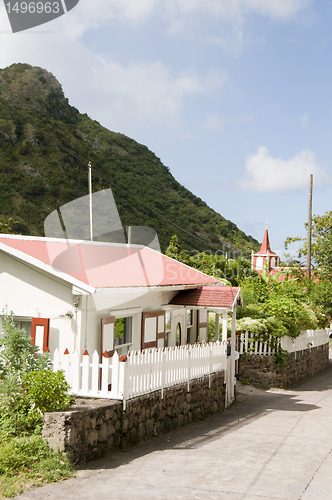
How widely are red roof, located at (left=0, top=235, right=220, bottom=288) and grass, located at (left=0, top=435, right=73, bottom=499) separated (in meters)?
3.44

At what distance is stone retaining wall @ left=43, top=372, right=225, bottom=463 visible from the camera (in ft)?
21.6

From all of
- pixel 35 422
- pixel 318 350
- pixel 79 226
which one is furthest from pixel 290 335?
pixel 79 226

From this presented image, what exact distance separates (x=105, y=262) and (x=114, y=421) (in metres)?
5.10

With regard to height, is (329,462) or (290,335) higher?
(290,335)

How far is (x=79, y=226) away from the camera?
155 ft

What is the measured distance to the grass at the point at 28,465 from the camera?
5.81 meters

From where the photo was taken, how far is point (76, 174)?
A: 63312mm

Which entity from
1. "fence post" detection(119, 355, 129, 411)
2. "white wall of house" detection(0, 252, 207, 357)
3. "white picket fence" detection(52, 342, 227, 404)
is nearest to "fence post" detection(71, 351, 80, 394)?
"white picket fence" detection(52, 342, 227, 404)

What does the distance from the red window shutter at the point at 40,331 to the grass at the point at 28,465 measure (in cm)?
274

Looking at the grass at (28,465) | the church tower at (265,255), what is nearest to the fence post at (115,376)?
the grass at (28,465)

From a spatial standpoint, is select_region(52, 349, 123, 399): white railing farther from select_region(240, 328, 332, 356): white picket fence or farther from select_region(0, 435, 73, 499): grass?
select_region(240, 328, 332, 356): white picket fence

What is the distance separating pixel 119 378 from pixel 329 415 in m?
7.36

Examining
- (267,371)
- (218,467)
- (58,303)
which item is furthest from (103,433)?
(267,371)

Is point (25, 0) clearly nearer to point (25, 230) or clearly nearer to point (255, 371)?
point (255, 371)
